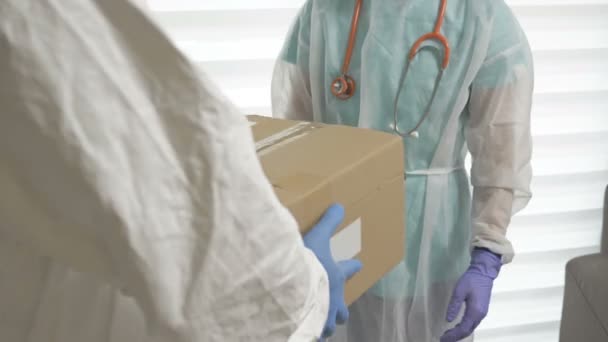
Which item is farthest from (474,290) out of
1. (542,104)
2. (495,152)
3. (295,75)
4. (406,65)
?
(542,104)

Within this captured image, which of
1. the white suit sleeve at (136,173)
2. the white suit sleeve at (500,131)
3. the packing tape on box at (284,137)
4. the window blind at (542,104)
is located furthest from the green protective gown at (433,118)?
the white suit sleeve at (136,173)

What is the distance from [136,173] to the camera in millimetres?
402

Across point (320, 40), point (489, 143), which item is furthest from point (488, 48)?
point (320, 40)

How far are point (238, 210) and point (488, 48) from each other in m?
0.73

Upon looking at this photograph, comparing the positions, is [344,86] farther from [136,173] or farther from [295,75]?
[136,173]

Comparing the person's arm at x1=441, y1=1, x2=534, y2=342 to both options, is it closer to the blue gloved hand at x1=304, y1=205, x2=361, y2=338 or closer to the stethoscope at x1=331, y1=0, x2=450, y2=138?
the stethoscope at x1=331, y1=0, x2=450, y2=138

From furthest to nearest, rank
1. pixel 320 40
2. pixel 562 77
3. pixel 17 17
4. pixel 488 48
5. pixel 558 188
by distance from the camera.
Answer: pixel 558 188, pixel 562 77, pixel 320 40, pixel 488 48, pixel 17 17

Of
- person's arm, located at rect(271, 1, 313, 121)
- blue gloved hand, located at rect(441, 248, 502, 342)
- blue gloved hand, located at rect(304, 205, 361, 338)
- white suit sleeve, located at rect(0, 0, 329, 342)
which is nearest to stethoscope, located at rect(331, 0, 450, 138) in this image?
person's arm, located at rect(271, 1, 313, 121)

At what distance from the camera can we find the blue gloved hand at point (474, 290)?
3.54 ft

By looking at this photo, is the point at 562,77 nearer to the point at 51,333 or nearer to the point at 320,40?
→ the point at 320,40

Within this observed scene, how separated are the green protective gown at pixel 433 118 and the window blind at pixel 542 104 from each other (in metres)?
0.32

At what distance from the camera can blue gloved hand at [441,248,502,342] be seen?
1078mm

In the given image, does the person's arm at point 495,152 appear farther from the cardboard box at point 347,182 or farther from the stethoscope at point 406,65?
the cardboard box at point 347,182

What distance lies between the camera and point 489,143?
1.07 m
